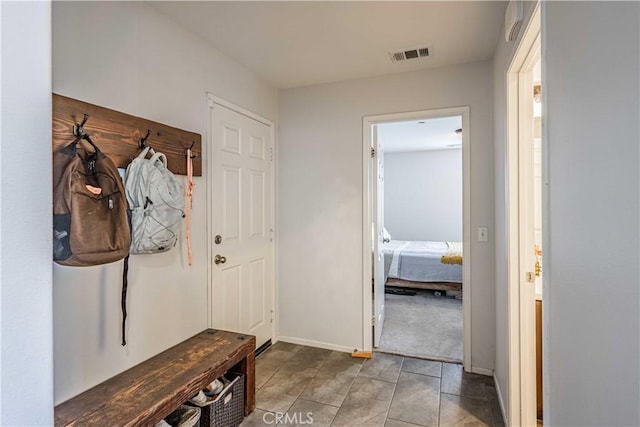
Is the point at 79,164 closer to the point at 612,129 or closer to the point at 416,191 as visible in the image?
the point at 612,129

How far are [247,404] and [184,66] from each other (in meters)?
2.15

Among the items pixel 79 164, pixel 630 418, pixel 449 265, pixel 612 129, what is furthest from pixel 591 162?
pixel 449 265

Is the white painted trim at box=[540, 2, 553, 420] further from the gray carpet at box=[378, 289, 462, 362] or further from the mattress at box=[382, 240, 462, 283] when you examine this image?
the mattress at box=[382, 240, 462, 283]

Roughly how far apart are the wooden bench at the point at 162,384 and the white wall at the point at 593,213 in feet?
4.79

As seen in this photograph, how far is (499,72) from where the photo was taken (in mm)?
2178

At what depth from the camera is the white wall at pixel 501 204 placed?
1984 millimetres

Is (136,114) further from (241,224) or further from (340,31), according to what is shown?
(340,31)

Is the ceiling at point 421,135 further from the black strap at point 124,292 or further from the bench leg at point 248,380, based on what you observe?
the black strap at point 124,292

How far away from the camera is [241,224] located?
2.69 metres

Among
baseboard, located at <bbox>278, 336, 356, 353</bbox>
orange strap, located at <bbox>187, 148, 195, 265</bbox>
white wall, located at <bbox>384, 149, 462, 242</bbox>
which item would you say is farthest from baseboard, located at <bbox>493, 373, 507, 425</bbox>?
white wall, located at <bbox>384, 149, 462, 242</bbox>

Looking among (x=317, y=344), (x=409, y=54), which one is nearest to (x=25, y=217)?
(x=409, y=54)

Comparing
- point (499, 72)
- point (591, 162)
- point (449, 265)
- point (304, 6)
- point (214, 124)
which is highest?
point (304, 6)

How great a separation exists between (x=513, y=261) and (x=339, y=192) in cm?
151

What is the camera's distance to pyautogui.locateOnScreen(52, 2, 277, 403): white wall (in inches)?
57.9
